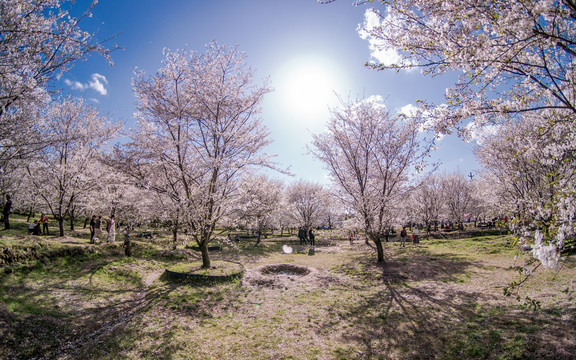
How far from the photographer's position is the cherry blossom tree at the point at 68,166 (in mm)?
16312

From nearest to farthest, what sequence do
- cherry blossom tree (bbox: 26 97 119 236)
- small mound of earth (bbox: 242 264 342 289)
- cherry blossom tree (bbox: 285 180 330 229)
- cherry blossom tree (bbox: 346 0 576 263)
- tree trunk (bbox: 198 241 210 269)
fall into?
1. cherry blossom tree (bbox: 346 0 576 263)
2. small mound of earth (bbox: 242 264 342 289)
3. tree trunk (bbox: 198 241 210 269)
4. cherry blossom tree (bbox: 26 97 119 236)
5. cherry blossom tree (bbox: 285 180 330 229)

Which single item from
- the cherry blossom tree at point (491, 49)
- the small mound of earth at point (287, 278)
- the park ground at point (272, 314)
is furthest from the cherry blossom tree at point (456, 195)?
the cherry blossom tree at point (491, 49)

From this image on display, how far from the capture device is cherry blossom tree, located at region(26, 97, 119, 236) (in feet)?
53.5

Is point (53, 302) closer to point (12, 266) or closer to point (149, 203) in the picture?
point (12, 266)

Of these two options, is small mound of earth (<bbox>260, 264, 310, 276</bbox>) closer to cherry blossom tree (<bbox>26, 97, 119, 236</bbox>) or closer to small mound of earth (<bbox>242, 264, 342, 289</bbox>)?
small mound of earth (<bbox>242, 264, 342, 289</bbox>)

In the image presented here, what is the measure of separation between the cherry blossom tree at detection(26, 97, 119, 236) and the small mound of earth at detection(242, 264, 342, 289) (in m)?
13.3

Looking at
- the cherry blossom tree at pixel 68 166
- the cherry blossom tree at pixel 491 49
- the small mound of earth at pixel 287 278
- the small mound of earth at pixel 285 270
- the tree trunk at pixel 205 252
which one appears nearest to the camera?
the cherry blossom tree at pixel 491 49

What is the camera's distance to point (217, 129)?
37.4 ft

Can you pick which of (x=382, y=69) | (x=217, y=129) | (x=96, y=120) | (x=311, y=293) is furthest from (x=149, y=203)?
(x=96, y=120)

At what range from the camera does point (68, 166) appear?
55.8 ft

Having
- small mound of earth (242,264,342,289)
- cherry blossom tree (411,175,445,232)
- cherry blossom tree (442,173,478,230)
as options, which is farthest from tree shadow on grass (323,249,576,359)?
cherry blossom tree (442,173,478,230)

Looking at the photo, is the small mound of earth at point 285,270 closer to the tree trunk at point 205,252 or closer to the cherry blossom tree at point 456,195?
the tree trunk at point 205,252

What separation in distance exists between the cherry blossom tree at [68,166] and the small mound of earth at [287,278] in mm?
13276

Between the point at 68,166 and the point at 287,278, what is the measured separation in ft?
54.5
